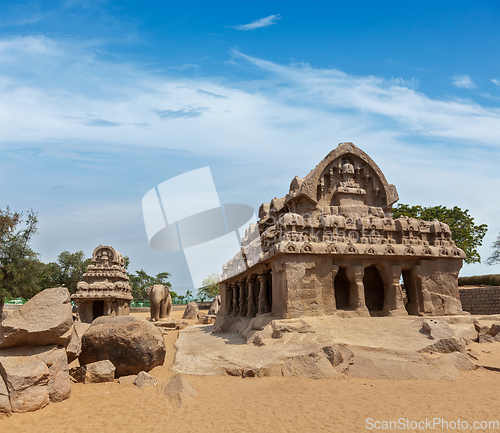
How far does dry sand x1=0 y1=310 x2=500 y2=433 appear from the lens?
5.54 meters

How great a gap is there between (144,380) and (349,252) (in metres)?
7.23

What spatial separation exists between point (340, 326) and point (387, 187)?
6623 millimetres

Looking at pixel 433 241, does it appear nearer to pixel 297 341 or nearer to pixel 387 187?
pixel 387 187

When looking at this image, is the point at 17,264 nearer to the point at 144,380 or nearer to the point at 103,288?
the point at 103,288

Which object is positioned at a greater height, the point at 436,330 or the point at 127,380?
the point at 436,330

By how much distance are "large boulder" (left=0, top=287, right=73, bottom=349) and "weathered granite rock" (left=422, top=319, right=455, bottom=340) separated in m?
8.32

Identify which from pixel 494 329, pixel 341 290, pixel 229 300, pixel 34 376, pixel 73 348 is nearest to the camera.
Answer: pixel 34 376

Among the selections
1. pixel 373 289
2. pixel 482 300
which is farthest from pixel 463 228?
pixel 373 289

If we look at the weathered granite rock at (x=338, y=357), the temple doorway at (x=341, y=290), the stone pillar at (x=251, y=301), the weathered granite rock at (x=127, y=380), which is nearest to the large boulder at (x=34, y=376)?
the weathered granite rock at (x=127, y=380)

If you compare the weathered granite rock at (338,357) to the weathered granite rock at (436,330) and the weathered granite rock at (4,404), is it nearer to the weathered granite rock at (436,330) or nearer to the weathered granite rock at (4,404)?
the weathered granite rock at (436,330)

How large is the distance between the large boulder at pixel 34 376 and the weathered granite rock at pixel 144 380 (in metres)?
1.27

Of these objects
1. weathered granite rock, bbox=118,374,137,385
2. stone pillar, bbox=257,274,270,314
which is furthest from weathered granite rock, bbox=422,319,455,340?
weathered granite rock, bbox=118,374,137,385

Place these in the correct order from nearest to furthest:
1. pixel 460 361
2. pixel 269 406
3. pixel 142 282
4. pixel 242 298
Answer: pixel 269 406 → pixel 460 361 → pixel 242 298 → pixel 142 282

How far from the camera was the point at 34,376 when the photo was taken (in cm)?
613
